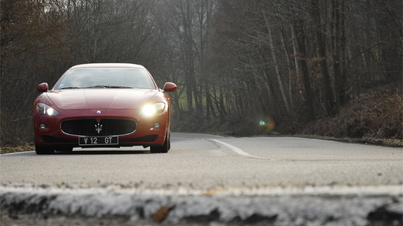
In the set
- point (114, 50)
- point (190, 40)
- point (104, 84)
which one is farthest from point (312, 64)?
point (190, 40)

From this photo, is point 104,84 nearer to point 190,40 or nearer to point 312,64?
point 312,64

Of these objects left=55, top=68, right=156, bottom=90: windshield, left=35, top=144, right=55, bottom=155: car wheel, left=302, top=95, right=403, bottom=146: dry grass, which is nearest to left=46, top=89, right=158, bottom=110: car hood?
left=55, top=68, right=156, bottom=90: windshield

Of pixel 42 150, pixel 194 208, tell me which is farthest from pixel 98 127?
pixel 194 208

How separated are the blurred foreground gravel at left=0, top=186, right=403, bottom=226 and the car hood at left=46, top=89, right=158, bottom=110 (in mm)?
7398

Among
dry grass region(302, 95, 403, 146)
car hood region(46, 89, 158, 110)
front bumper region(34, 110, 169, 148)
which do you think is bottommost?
dry grass region(302, 95, 403, 146)

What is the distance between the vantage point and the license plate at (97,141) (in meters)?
10.9

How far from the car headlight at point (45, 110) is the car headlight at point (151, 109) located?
1358 millimetres

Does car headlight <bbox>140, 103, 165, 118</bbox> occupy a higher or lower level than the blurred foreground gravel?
higher

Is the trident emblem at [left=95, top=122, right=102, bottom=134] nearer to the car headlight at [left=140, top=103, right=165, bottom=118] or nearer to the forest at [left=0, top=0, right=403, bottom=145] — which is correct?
the car headlight at [left=140, top=103, right=165, bottom=118]

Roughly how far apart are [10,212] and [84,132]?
7.47 meters

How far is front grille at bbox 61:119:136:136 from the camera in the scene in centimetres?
1094

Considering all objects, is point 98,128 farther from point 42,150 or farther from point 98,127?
point 42,150

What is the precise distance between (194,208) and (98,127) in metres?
8.13

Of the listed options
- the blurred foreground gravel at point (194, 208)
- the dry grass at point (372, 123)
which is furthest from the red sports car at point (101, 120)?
the blurred foreground gravel at point (194, 208)
